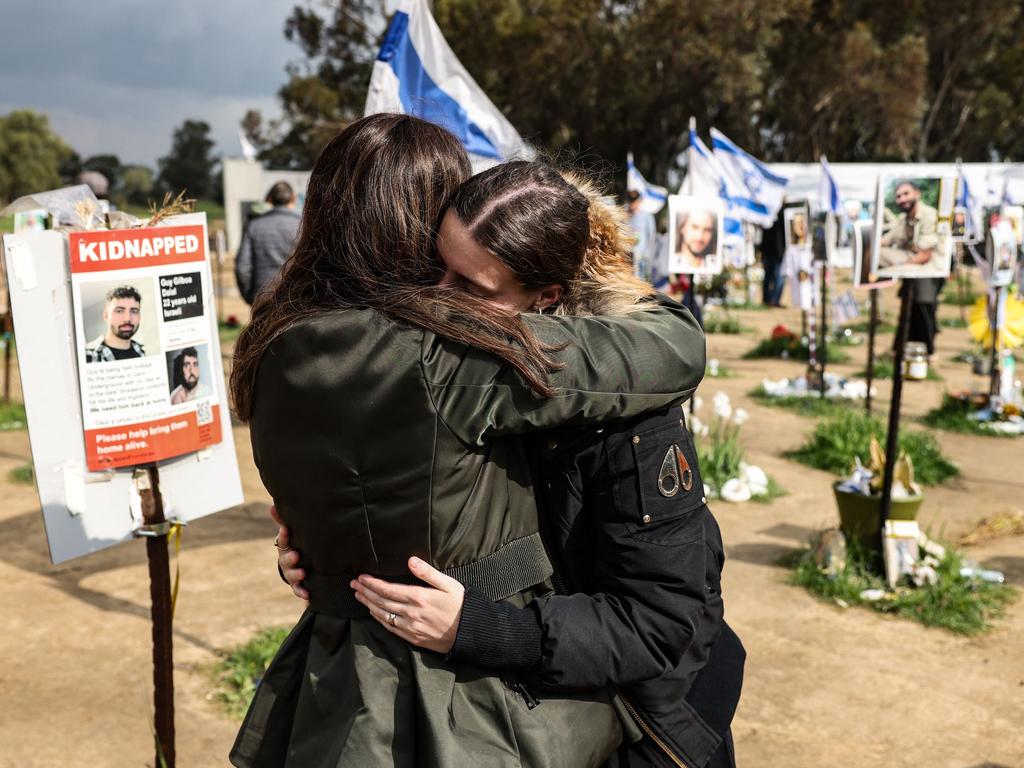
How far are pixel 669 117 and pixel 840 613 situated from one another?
1247 inches

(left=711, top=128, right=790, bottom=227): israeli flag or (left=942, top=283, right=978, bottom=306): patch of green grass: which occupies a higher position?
(left=711, top=128, right=790, bottom=227): israeli flag

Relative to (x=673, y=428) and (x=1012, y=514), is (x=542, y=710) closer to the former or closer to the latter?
(x=673, y=428)

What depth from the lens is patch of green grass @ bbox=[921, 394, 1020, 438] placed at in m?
7.86

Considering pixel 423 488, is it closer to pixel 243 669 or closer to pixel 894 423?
pixel 243 669

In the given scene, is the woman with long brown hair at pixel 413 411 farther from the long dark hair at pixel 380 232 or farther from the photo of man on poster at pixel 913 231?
the photo of man on poster at pixel 913 231

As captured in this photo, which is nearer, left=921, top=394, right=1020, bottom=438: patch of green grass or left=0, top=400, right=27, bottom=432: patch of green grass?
left=921, top=394, right=1020, bottom=438: patch of green grass

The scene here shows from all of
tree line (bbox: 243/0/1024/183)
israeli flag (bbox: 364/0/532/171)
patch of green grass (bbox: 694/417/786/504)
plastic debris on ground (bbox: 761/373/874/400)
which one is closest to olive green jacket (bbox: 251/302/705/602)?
israeli flag (bbox: 364/0/532/171)

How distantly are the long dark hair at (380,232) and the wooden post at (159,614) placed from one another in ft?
4.72

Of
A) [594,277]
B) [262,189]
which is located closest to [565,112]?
[262,189]

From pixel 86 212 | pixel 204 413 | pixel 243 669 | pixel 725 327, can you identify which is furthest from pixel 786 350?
pixel 86 212

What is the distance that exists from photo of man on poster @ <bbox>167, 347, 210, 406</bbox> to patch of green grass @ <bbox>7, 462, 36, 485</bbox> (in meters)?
4.47

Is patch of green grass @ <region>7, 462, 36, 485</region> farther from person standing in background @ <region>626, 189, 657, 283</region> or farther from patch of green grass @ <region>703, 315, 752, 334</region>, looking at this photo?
patch of green grass @ <region>703, 315, 752, 334</region>

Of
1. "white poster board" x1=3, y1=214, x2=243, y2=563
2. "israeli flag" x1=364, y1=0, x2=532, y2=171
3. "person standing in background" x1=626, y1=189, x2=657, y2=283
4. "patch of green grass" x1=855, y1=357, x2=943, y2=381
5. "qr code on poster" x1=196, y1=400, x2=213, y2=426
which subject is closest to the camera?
"white poster board" x1=3, y1=214, x2=243, y2=563

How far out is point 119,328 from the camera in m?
2.56
